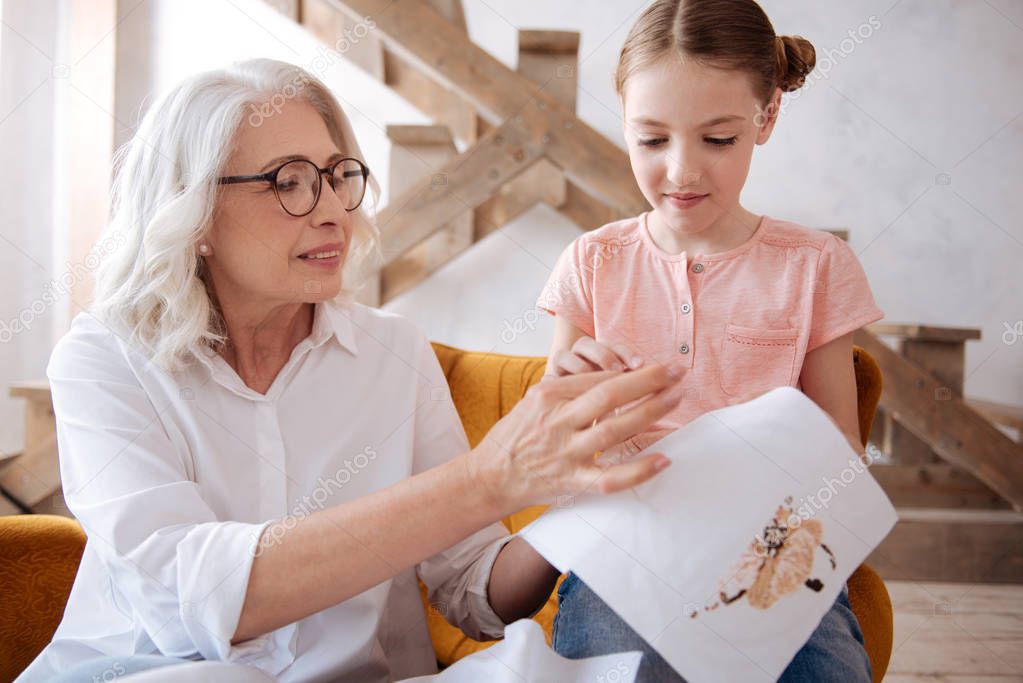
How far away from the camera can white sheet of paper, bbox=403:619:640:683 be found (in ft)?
3.03

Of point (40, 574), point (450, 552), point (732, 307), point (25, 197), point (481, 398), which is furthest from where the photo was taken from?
point (25, 197)

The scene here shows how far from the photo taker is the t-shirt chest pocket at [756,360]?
120 centimetres

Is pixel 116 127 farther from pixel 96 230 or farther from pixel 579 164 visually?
pixel 579 164

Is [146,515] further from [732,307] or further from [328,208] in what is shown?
[732,307]

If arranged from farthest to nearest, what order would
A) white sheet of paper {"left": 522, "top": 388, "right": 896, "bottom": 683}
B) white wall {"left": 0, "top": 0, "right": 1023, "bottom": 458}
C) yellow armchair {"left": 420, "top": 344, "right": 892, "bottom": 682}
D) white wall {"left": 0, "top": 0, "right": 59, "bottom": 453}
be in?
white wall {"left": 0, "top": 0, "right": 1023, "bottom": 458} < white wall {"left": 0, "top": 0, "right": 59, "bottom": 453} < yellow armchair {"left": 420, "top": 344, "right": 892, "bottom": 682} < white sheet of paper {"left": 522, "top": 388, "right": 896, "bottom": 683}

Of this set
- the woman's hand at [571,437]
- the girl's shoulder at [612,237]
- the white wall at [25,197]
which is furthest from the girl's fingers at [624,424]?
the white wall at [25,197]

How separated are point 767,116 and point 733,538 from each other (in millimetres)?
658

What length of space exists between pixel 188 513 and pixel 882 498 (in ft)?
2.85

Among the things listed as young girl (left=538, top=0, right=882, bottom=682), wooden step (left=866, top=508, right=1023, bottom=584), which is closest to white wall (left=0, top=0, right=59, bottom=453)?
young girl (left=538, top=0, right=882, bottom=682)

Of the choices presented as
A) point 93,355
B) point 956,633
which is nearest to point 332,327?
point 93,355

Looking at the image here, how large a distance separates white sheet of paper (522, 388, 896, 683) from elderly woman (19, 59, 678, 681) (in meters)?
0.07

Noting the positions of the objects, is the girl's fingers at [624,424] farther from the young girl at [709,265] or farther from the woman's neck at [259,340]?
the woman's neck at [259,340]

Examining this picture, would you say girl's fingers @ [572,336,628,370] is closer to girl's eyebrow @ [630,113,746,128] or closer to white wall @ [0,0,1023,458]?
girl's eyebrow @ [630,113,746,128]

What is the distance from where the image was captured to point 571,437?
0.93 m
